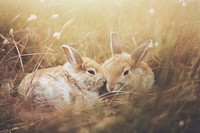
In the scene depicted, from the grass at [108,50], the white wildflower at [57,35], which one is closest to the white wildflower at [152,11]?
the grass at [108,50]

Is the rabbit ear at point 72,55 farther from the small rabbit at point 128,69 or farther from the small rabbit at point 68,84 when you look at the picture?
the small rabbit at point 128,69

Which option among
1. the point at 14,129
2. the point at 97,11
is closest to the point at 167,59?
the point at 97,11

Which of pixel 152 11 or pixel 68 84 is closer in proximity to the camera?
pixel 68 84

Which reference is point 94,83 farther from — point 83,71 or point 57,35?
point 57,35

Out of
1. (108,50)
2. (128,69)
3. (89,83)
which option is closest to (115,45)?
(108,50)

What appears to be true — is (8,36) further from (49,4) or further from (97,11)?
(97,11)
